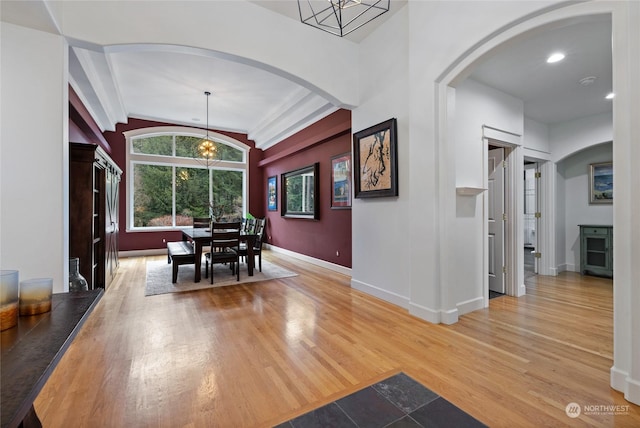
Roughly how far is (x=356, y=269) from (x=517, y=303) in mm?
2049

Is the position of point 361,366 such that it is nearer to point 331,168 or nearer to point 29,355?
point 29,355

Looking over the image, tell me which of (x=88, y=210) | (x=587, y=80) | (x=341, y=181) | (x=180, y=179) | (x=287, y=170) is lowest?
(x=88, y=210)

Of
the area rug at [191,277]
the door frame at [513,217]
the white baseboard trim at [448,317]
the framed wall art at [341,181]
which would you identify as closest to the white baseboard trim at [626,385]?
the white baseboard trim at [448,317]

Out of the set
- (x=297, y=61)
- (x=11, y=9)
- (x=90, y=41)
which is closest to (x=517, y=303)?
(x=297, y=61)

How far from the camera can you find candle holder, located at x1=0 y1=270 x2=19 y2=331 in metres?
0.92

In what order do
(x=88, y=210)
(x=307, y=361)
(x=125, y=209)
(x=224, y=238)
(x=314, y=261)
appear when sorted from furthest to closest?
(x=125, y=209), (x=314, y=261), (x=224, y=238), (x=88, y=210), (x=307, y=361)

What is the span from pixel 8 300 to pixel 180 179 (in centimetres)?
736

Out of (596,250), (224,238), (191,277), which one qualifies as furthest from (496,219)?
(191,277)

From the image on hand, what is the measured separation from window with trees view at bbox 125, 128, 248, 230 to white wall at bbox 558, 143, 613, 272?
7312 mm

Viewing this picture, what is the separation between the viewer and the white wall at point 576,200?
5.26 metres

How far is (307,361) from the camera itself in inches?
86.7

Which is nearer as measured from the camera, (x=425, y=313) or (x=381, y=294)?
(x=425, y=313)

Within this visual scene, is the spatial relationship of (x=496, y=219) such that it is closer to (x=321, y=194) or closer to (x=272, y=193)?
(x=321, y=194)

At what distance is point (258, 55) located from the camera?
10.9 feet
